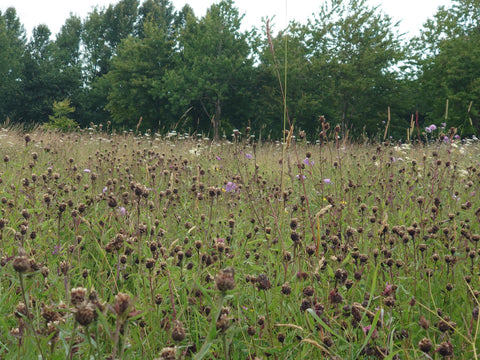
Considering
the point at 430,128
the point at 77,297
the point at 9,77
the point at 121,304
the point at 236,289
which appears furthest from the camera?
the point at 9,77

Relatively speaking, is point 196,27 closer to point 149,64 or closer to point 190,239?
point 149,64

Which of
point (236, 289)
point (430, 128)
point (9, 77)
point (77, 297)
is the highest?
point (9, 77)

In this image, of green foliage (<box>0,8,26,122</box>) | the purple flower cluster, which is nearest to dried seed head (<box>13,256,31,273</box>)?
the purple flower cluster

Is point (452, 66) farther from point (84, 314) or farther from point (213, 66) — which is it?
point (84, 314)

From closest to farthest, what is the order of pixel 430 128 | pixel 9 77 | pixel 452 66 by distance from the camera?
pixel 430 128 → pixel 452 66 → pixel 9 77

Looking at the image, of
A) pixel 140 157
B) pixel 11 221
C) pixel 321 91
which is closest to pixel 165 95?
pixel 321 91

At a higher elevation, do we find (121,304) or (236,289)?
(121,304)

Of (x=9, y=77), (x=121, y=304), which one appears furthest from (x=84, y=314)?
(x=9, y=77)

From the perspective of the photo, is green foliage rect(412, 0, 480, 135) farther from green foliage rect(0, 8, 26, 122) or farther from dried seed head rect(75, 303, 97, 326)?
green foliage rect(0, 8, 26, 122)

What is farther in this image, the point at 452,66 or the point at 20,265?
the point at 452,66

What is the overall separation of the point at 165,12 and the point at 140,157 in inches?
1699

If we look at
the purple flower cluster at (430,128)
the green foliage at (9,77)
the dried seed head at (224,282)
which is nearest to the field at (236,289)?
the dried seed head at (224,282)

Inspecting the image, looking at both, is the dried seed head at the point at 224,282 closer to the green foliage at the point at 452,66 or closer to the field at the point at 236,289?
the field at the point at 236,289

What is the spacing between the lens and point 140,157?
183 inches
